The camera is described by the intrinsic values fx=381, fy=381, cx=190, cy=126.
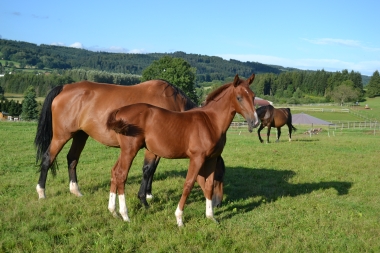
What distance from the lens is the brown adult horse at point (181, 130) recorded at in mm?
5984

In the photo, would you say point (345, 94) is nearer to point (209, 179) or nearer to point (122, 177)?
point (209, 179)

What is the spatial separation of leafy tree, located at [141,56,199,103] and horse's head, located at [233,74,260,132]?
52.6 m

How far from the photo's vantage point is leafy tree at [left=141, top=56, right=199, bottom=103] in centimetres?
6028

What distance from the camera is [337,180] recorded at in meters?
10.6

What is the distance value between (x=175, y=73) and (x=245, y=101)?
184 feet

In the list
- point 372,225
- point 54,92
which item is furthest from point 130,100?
point 372,225

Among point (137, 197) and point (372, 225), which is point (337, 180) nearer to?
point (372, 225)

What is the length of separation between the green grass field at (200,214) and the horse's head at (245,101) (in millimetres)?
1720

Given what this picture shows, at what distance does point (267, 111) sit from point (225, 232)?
56.9 ft

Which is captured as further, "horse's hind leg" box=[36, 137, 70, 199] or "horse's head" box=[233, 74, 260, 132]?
"horse's hind leg" box=[36, 137, 70, 199]

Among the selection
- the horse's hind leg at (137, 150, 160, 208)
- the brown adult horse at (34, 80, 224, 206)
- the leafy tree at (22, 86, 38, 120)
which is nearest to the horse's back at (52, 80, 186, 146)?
the brown adult horse at (34, 80, 224, 206)

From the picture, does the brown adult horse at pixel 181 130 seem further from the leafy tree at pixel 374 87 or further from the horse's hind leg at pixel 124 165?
the leafy tree at pixel 374 87

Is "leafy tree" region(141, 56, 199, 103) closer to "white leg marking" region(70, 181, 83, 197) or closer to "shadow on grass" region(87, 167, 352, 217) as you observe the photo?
"shadow on grass" region(87, 167, 352, 217)

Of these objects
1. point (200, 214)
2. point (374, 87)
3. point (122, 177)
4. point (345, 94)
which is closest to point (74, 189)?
point (122, 177)
